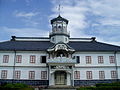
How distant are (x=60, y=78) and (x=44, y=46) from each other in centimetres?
695

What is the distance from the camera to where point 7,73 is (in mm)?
29703

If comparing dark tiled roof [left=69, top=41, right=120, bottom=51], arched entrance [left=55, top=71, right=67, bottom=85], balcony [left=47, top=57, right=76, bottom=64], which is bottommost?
arched entrance [left=55, top=71, right=67, bottom=85]

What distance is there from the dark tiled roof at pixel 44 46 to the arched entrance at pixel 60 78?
5021 mm

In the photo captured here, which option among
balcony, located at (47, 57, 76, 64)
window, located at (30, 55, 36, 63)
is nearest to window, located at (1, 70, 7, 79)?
window, located at (30, 55, 36, 63)

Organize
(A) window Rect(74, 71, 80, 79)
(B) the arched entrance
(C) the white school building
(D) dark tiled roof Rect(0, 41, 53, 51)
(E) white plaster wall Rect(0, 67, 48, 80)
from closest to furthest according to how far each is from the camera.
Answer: (C) the white school building, (B) the arched entrance, (E) white plaster wall Rect(0, 67, 48, 80), (A) window Rect(74, 71, 80, 79), (D) dark tiled roof Rect(0, 41, 53, 51)

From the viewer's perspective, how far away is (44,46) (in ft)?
105

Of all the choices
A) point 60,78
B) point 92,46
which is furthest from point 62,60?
point 92,46

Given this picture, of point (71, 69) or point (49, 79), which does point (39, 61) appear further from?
point (71, 69)

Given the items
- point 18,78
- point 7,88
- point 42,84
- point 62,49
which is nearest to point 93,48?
point 62,49

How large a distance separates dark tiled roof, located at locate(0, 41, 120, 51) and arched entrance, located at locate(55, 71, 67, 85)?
5021 mm

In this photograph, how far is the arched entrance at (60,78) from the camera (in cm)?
2943

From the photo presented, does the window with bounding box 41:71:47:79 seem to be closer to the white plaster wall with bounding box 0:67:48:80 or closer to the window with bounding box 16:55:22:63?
the white plaster wall with bounding box 0:67:48:80

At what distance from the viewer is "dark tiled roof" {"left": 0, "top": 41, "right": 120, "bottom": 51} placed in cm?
3084

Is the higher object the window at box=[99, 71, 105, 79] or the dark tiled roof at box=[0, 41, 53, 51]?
the dark tiled roof at box=[0, 41, 53, 51]
